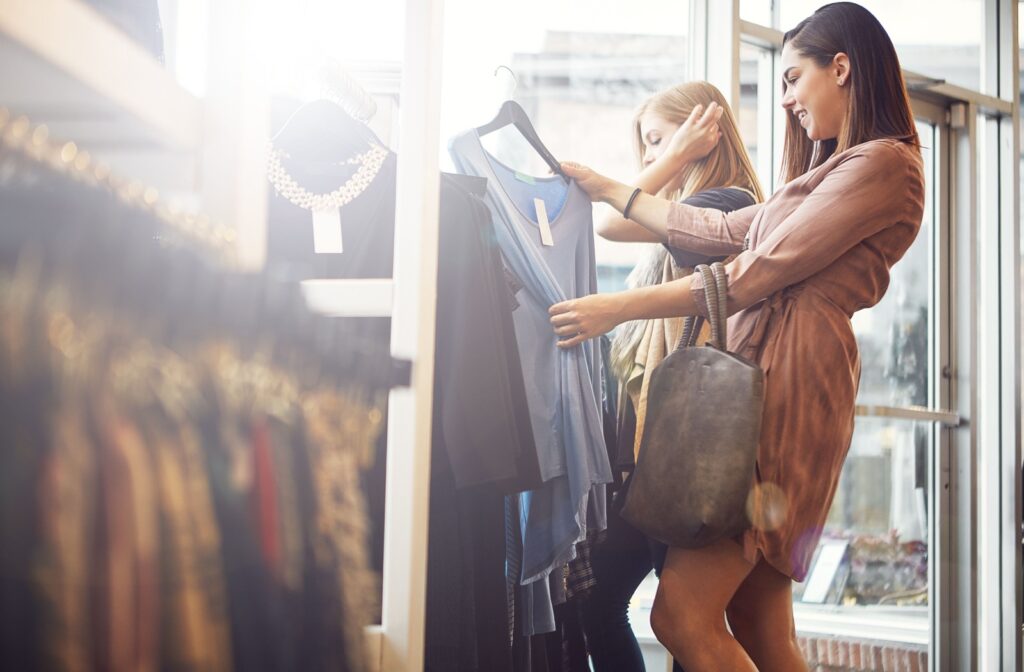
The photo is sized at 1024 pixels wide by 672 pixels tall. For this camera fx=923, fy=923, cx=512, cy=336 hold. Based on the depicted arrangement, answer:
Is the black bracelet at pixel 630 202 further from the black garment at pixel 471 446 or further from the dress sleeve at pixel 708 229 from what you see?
the black garment at pixel 471 446

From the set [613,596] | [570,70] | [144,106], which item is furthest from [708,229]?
[570,70]

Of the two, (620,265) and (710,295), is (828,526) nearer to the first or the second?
(620,265)

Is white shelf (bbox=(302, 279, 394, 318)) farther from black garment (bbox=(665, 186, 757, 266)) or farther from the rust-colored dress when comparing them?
black garment (bbox=(665, 186, 757, 266))

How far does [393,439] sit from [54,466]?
0.55m

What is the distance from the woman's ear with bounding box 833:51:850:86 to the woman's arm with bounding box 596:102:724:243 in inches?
15.7

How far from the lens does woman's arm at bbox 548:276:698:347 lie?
61.2 inches

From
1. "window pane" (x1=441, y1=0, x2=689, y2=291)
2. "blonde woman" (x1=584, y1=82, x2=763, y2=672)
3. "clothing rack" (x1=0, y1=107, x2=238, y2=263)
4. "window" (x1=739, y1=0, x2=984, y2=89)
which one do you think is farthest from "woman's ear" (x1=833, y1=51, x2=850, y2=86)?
"window" (x1=739, y1=0, x2=984, y2=89)

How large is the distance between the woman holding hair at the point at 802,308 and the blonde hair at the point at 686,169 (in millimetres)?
365

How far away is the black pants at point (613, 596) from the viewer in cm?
196

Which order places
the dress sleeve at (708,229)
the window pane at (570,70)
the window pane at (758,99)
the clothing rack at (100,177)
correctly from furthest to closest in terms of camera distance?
the window pane at (758,99) → the window pane at (570,70) → the dress sleeve at (708,229) → the clothing rack at (100,177)

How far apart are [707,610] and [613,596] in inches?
21.4

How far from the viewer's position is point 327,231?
141cm

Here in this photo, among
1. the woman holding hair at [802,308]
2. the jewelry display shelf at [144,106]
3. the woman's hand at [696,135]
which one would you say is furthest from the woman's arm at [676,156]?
the jewelry display shelf at [144,106]

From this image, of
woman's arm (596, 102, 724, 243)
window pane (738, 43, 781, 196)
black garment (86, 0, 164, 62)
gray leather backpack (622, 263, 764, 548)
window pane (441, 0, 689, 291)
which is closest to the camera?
black garment (86, 0, 164, 62)
